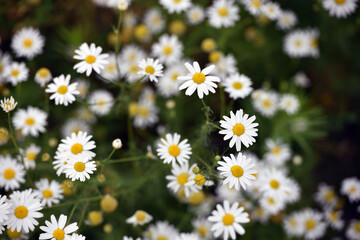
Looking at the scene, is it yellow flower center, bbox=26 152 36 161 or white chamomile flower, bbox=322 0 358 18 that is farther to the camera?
white chamomile flower, bbox=322 0 358 18

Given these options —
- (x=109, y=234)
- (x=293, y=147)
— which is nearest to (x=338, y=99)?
(x=293, y=147)

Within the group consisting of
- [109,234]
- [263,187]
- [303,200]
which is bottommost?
[109,234]

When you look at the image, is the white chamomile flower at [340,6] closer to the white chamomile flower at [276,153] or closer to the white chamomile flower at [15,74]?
the white chamomile flower at [276,153]

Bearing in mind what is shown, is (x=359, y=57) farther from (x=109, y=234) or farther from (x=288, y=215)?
(x=109, y=234)

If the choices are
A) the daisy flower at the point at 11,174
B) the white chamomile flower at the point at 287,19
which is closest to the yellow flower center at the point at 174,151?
the daisy flower at the point at 11,174

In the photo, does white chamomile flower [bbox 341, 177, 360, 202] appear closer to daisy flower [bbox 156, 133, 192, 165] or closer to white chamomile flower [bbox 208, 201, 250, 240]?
white chamomile flower [bbox 208, 201, 250, 240]

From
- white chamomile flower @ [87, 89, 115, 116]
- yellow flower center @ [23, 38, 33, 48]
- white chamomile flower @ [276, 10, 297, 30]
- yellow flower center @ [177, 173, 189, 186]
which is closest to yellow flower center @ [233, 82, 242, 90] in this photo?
yellow flower center @ [177, 173, 189, 186]

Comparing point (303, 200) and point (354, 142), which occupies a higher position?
point (354, 142)
